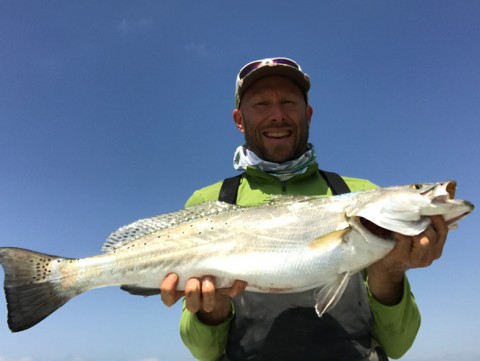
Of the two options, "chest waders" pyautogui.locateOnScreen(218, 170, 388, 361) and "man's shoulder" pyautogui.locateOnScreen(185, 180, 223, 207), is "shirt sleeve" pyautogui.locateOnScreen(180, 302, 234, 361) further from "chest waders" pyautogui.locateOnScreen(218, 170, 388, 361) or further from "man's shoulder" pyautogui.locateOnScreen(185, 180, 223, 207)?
"man's shoulder" pyautogui.locateOnScreen(185, 180, 223, 207)

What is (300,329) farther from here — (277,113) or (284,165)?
(277,113)

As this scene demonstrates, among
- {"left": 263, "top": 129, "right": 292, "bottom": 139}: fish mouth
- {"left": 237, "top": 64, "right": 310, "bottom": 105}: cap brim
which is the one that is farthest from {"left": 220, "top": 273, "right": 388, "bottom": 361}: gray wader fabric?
{"left": 237, "top": 64, "right": 310, "bottom": 105}: cap brim

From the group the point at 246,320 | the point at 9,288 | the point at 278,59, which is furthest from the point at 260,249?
the point at 278,59

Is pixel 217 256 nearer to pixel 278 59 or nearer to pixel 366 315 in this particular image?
pixel 366 315

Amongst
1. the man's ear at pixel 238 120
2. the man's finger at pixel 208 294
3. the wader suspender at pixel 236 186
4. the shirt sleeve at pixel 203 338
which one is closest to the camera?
the man's finger at pixel 208 294

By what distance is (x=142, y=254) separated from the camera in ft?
18.5

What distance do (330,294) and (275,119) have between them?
3.47 meters

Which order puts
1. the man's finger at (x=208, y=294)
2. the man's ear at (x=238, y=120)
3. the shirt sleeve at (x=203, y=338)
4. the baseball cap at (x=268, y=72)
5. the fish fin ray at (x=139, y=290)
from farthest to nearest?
the man's ear at (x=238, y=120), the baseball cap at (x=268, y=72), the shirt sleeve at (x=203, y=338), the fish fin ray at (x=139, y=290), the man's finger at (x=208, y=294)

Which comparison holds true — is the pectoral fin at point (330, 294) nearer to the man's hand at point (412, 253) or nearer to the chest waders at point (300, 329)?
the man's hand at point (412, 253)

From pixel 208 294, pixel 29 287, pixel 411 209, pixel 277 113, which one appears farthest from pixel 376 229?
pixel 29 287

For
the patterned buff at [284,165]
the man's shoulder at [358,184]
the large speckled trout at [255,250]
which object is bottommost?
the large speckled trout at [255,250]

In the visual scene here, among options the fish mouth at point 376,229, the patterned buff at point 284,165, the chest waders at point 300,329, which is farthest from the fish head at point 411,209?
the patterned buff at point 284,165

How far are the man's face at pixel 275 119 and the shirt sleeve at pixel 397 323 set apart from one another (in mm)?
2902

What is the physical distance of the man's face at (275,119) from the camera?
7.62 metres
